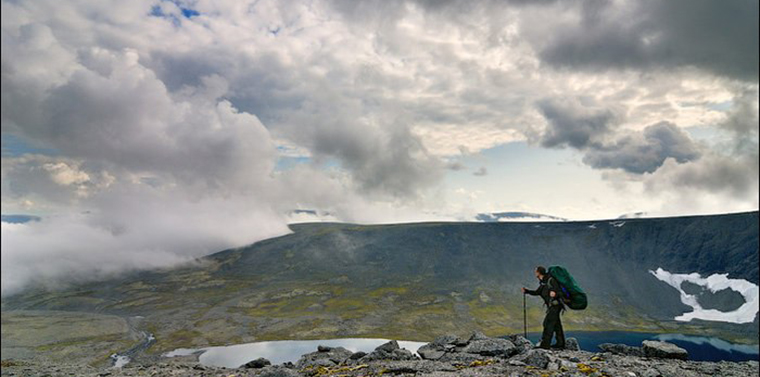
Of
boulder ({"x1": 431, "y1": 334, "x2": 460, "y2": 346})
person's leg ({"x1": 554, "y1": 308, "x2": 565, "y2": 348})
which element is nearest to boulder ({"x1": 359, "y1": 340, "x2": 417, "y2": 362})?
boulder ({"x1": 431, "y1": 334, "x2": 460, "y2": 346})

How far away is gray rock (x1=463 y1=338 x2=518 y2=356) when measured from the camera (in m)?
19.3

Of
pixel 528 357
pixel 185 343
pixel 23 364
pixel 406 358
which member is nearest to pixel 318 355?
pixel 406 358

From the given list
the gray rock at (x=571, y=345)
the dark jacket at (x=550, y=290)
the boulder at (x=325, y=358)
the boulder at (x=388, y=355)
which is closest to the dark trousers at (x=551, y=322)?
the dark jacket at (x=550, y=290)

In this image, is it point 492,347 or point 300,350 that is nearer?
point 492,347

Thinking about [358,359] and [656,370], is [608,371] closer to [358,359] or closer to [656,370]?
[656,370]

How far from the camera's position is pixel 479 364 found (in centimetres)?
1706

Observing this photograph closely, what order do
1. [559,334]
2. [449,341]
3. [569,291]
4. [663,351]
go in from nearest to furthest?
1. [569,291]
2. [559,334]
3. [663,351]
4. [449,341]

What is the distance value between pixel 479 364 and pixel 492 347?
123 inches

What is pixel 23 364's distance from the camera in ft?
88.7

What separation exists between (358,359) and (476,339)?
6440 millimetres

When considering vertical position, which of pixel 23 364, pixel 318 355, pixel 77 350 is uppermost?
pixel 318 355

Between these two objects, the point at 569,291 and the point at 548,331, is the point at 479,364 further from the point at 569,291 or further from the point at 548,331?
the point at 569,291

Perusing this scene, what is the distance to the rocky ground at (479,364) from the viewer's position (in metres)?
15.8

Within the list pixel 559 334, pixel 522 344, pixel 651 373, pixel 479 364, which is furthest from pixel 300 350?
pixel 651 373
